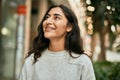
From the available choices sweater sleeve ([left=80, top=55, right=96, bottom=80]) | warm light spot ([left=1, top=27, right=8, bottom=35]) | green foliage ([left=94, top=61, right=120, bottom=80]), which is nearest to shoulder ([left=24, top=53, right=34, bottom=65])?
sweater sleeve ([left=80, top=55, right=96, bottom=80])

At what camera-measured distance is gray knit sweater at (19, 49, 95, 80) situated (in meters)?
3.56

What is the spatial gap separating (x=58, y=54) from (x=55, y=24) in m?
0.26

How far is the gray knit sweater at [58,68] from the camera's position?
3.56 metres

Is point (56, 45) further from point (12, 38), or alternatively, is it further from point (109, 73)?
point (12, 38)

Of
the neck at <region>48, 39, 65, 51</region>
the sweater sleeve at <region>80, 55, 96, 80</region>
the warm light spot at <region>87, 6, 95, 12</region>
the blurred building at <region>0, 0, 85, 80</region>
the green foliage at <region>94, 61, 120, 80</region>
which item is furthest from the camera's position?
the blurred building at <region>0, 0, 85, 80</region>

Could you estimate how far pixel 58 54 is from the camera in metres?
3.64

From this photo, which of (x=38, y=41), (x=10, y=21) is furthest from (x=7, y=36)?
(x=38, y=41)

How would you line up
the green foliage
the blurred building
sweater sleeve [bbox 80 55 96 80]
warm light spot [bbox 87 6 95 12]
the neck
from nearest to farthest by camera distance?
sweater sleeve [bbox 80 55 96 80], the neck, warm light spot [bbox 87 6 95 12], the green foliage, the blurred building

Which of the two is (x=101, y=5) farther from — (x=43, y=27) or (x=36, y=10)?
(x=36, y=10)

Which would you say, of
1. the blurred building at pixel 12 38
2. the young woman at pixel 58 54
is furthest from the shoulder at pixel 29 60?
the blurred building at pixel 12 38

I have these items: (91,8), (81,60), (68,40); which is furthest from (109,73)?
(81,60)

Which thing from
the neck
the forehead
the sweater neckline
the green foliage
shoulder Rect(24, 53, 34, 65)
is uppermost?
the forehead

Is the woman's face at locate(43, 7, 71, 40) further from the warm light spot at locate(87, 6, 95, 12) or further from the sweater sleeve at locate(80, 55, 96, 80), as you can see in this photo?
the warm light spot at locate(87, 6, 95, 12)

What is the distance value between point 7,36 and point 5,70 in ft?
3.36
